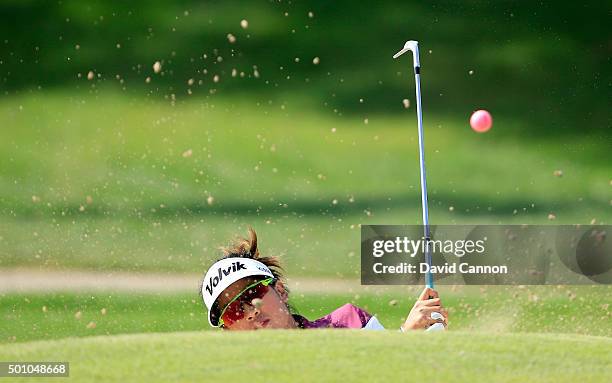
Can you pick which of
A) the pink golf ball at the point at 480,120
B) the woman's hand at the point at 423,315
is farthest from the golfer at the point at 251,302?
the pink golf ball at the point at 480,120

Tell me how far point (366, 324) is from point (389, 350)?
0.93m

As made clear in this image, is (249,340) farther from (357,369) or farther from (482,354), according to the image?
(482,354)

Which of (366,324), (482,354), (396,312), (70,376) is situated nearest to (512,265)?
(396,312)

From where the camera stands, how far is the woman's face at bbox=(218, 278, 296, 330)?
2.96 meters

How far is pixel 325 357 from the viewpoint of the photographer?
213cm

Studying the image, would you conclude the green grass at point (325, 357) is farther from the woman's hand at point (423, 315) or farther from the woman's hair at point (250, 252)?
the woman's hair at point (250, 252)

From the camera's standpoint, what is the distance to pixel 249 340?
2.26 metres

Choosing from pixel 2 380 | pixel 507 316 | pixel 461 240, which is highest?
pixel 461 240

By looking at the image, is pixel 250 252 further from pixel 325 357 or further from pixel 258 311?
pixel 325 357

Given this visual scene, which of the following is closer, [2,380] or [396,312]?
[2,380]

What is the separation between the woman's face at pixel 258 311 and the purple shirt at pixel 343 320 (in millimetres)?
103

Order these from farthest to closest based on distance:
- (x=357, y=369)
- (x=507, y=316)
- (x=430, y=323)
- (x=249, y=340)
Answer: (x=507, y=316)
(x=430, y=323)
(x=249, y=340)
(x=357, y=369)

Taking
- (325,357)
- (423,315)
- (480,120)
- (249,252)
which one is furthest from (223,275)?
(480,120)

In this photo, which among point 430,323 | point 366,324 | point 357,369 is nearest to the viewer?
point 357,369
